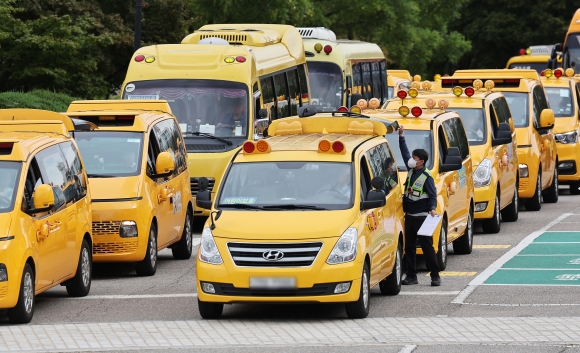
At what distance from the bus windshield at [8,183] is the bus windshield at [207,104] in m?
8.31

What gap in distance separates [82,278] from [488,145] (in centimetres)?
798

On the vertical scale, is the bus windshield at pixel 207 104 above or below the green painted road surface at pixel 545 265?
above

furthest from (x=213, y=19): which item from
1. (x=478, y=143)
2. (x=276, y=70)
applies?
(x=478, y=143)

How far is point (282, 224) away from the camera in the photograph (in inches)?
489

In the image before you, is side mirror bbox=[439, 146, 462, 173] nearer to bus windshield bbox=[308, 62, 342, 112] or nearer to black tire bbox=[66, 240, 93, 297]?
black tire bbox=[66, 240, 93, 297]

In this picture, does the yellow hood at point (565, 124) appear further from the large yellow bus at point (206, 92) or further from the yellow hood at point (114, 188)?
the yellow hood at point (114, 188)

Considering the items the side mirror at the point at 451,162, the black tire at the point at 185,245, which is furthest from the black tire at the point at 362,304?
the black tire at the point at 185,245

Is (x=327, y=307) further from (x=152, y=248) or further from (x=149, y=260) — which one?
(x=152, y=248)

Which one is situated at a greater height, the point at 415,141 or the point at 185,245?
the point at 415,141

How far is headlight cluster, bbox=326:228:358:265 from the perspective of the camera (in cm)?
1227

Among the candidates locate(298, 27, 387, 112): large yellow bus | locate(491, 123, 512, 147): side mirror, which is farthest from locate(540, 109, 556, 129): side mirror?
locate(298, 27, 387, 112): large yellow bus

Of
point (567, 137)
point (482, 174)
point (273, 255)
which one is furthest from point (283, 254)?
point (567, 137)

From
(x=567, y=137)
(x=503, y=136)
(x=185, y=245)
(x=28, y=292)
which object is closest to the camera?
(x=28, y=292)

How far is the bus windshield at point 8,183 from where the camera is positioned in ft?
42.5
